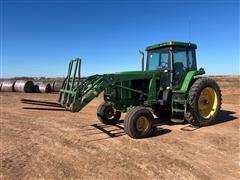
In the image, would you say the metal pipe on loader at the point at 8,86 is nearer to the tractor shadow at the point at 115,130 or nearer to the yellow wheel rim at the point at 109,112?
the tractor shadow at the point at 115,130

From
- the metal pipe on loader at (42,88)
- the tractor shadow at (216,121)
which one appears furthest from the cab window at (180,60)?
the metal pipe on loader at (42,88)

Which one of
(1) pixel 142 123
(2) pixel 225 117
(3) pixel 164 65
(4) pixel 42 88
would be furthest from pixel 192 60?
(4) pixel 42 88

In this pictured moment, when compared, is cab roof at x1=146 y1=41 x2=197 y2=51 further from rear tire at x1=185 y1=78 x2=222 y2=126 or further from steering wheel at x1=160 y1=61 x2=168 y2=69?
rear tire at x1=185 y1=78 x2=222 y2=126

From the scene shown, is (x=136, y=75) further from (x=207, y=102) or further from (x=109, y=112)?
(x=207, y=102)

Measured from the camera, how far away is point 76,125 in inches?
Answer: 326

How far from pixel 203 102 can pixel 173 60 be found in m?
1.66

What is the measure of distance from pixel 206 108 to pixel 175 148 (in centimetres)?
317

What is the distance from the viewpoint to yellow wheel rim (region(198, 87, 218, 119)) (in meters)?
8.13

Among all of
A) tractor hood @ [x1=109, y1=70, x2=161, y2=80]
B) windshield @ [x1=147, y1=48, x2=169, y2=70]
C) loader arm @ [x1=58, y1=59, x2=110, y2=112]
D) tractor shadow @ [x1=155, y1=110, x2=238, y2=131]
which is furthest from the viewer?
windshield @ [x1=147, y1=48, x2=169, y2=70]

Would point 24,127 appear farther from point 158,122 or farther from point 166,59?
point 166,59

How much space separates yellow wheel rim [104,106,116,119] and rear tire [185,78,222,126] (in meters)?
2.26

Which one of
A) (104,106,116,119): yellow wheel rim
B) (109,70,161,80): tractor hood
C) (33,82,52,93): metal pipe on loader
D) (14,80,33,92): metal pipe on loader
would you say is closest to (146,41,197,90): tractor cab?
(109,70,161,80): tractor hood

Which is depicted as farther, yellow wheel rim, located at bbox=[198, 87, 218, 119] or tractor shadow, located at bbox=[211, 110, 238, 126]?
tractor shadow, located at bbox=[211, 110, 238, 126]

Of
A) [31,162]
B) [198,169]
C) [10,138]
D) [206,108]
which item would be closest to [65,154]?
[31,162]
